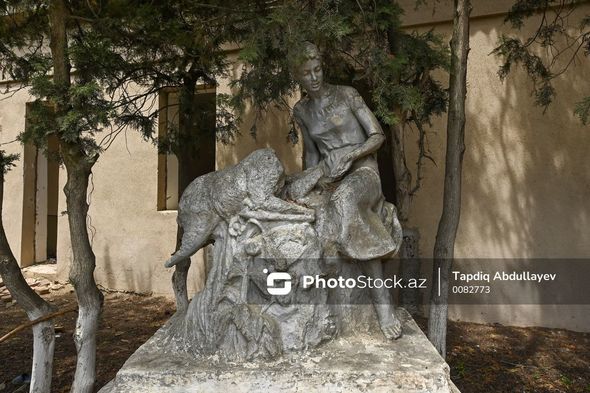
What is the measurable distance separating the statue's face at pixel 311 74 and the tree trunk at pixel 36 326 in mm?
2148

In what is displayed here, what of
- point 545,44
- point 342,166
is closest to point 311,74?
point 342,166

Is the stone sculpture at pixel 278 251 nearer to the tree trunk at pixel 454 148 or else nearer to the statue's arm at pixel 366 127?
the statue's arm at pixel 366 127

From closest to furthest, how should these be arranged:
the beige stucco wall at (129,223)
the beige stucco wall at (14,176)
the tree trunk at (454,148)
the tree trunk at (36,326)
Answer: the tree trunk at (36,326) < the tree trunk at (454,148) < the beige stucco wall at (129,223) < the beige stucco wall at (14,176)

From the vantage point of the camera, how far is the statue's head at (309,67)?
2.44 m

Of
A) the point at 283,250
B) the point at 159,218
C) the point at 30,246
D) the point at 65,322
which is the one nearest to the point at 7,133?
the point at 30,246

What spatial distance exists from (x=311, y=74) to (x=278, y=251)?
963mm

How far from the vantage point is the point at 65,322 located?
5199mm

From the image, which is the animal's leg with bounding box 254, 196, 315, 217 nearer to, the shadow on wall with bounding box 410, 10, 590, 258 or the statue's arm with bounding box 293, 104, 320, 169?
the statue's arm with bounding box 293, 104, 320, 169

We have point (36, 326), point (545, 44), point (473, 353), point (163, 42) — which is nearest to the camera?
point (36, 326)

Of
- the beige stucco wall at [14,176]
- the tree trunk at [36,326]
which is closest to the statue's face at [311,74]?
the tree trunk at [36,326]

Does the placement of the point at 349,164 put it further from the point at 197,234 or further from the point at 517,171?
the point at 517,171

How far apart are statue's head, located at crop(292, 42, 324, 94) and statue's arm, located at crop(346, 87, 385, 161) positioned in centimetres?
20

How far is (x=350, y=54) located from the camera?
337cm

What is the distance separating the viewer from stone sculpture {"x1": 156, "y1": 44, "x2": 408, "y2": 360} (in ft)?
6.74
